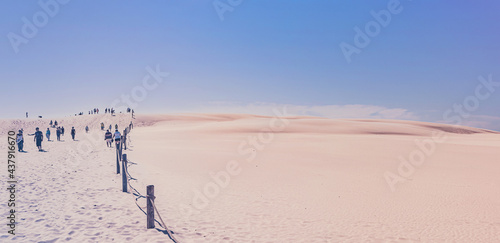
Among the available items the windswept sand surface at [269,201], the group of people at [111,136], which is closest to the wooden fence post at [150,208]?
the windswept sand surface at [269,201]

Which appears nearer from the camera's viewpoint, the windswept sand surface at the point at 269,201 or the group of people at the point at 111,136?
the windswept sand surface at the point at 269,201

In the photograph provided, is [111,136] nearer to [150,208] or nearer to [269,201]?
Result: [269,201]

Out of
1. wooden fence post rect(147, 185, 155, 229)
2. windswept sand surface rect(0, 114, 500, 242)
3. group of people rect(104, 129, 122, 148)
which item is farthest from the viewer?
group of people rect(104, 129, 122, 148)

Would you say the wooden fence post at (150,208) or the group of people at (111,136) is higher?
the group of people at (111,136)

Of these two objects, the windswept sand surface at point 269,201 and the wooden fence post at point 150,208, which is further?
the windswept sand surface at point 269,201

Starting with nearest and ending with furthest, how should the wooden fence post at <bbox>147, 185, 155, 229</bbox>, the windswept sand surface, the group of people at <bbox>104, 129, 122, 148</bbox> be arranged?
the wooden fence post at <bbox>147, 185, 155, 229</bbox> → the windswept sand surface → the group of people at <bbox>104, 129, 122, 148</bbox>

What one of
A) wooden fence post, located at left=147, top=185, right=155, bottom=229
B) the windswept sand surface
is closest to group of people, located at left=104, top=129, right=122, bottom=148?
the windswept sand surface

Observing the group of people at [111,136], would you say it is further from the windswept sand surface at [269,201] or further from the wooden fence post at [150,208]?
the wooden fence post at [150,208]

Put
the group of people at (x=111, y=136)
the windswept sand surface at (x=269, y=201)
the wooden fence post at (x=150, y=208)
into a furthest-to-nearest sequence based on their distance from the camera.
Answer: the group of people at (x=111, y=136), the windswept sand surface at (x=269, y=201), the wooden fence post at (x=150, y=208)

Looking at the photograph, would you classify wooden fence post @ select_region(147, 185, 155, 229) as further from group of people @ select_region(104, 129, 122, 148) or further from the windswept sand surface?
group of people @ select_region(104, 129, 122, 148)

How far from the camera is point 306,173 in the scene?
48.0 feet

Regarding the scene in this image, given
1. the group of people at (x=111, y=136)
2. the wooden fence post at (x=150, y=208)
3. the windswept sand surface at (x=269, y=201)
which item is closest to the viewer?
the wooden fence post at (x=150, y=208)

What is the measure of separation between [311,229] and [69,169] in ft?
40.1

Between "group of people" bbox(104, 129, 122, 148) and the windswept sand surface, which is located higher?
"group of people" bbox(104, 129, 122, 148)
